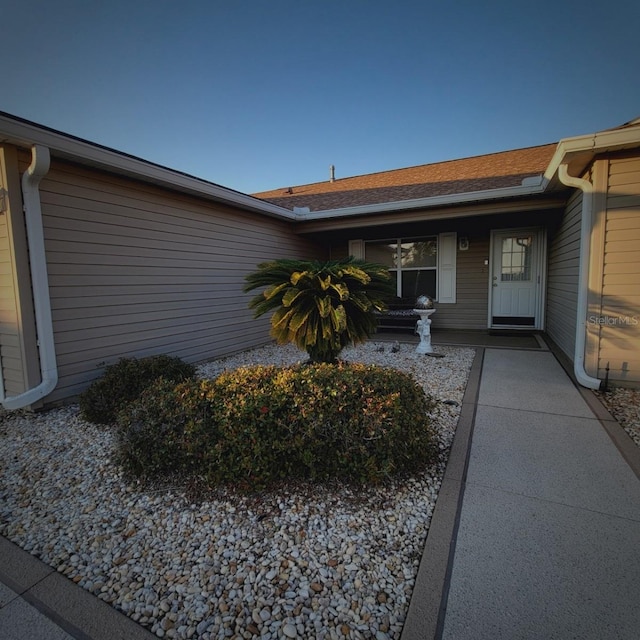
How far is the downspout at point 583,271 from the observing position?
3.76m

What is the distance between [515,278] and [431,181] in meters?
2.92

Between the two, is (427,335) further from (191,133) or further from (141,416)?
(191,133)

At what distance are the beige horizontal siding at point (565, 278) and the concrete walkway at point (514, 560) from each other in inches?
89.8

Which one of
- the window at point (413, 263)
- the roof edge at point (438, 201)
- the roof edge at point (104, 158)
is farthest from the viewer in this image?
the window at point (413, 263)

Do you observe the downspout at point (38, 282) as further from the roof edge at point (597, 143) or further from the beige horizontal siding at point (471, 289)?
the beige horizontal siding at point (471, 289)

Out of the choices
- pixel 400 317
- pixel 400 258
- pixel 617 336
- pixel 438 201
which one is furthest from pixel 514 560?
pixel 400 258

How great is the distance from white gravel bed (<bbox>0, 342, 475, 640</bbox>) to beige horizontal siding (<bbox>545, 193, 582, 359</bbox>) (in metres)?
3.23

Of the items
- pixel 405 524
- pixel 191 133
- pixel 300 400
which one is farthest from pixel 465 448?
pixel 191 133

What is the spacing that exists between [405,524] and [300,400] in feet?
3.08

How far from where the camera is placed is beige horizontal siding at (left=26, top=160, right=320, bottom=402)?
3684 millimetres

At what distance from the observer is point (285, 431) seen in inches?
88.7

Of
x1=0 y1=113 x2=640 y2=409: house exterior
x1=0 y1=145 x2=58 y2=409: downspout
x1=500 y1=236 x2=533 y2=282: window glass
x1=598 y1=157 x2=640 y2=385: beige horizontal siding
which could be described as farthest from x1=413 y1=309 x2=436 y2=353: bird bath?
x1=0 y1=145 x2=58 y2=409: downspout

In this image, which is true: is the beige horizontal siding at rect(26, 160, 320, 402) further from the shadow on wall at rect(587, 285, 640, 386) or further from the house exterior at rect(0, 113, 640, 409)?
the shadow on wall at rect(587, 285, 640, 386)

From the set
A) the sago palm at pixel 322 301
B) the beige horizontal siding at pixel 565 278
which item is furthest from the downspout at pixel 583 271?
the sago palm at pixel 322 301
